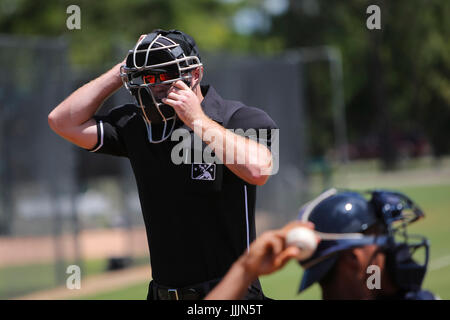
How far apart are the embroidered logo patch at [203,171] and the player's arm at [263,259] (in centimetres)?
128

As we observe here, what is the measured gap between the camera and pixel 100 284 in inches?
501

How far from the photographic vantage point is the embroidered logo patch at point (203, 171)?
381 cm

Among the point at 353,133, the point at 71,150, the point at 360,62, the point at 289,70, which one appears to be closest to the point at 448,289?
the point at 71,150

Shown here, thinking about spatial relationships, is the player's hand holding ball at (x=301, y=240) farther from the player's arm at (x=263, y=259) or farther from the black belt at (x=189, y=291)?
the black belt at (x=189, y=291)

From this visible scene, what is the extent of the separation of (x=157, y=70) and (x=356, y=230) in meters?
1.37

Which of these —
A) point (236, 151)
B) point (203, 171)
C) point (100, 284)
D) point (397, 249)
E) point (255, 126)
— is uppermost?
point (255, 126)

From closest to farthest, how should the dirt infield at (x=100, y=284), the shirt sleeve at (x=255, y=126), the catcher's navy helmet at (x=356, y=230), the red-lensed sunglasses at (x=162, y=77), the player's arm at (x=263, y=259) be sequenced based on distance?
the player's arm at (x=263, y=259) → the catcher's navy helmet at (x=356, y=230) → the shirt sleeve at (x=255, y=126) → the red-lensed sunglasses at (x=162, y=77) → the dirt infield at (x=100, y=284)

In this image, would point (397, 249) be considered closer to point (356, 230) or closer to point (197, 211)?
point (356, 230)

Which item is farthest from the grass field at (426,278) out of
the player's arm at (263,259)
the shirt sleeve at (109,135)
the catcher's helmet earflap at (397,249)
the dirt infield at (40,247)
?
the player's arm at (263,259)

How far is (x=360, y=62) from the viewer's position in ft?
197

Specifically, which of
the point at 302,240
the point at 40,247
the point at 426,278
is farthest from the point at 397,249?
the point at 40,247

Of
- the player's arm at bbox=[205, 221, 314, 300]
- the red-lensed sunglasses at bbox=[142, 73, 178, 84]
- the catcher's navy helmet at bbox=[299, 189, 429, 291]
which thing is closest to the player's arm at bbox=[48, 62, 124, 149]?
the red-lensed sunglasses at bbox=[142, 73, 178, 84]

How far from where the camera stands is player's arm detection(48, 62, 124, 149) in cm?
421

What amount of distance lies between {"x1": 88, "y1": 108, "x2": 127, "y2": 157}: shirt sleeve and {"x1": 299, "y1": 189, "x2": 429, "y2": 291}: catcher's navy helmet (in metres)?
1.46
